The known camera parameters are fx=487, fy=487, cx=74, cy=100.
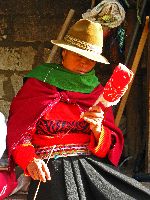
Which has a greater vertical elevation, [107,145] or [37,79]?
[37,79]

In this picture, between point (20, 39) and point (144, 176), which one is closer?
point (144, 176)

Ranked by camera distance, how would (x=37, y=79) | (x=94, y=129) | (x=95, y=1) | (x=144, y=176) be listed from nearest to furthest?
(x=94, y=129) < (x=37, y=79) < (x=144, y=176) < (x=95, y=1)

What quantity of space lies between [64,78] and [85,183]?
654 millimetres

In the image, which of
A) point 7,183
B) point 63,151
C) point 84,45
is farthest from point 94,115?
point 7,183

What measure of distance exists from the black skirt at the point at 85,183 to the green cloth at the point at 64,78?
44cm

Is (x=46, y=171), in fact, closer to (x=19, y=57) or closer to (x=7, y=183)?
(x=7, y=183)

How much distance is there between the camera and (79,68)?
2994mm

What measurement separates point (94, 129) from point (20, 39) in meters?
1.75

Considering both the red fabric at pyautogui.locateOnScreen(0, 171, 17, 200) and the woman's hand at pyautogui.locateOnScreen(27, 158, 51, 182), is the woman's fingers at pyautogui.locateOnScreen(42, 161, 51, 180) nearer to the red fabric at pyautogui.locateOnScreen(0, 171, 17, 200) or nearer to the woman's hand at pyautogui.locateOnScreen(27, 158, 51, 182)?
the woman's hand at pyautogui.locateOnScreen(27, 158, 51, 182)

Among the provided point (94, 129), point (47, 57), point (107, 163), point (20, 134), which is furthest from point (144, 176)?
point (47, 57)

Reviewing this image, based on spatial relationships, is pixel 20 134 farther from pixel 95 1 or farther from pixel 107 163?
pixel 95 1

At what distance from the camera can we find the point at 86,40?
2.94m

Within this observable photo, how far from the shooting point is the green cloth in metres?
3.01

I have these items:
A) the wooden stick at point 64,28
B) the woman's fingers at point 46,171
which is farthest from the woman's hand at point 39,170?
the wooden stick at point 64,28
